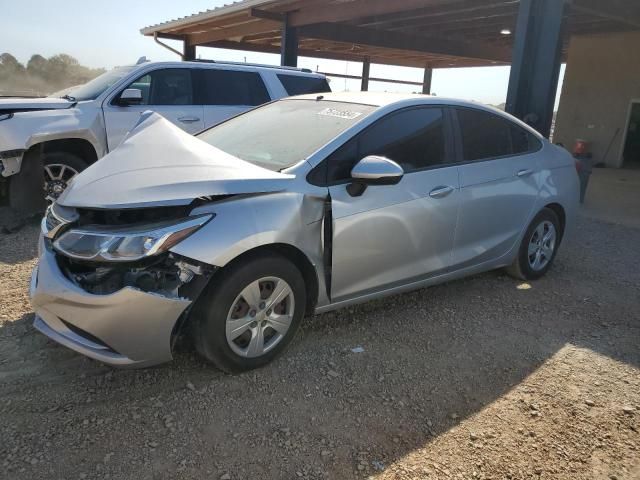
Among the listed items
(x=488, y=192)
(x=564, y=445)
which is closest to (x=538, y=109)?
(x=488, y=192)

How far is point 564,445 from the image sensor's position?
9.03 ft

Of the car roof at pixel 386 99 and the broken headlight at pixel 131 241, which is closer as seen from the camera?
the broken headlight at pixel 131 241

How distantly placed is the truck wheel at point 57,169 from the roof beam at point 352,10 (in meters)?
6.42

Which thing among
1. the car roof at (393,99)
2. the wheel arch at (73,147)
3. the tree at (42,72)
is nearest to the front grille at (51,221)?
the car roof at (393,99)

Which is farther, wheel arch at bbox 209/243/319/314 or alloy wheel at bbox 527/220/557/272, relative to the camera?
alloy wheel at bbox 527/220/557/272

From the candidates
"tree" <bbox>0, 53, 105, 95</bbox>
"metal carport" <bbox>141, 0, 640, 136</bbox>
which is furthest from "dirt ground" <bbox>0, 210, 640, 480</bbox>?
"tree" <bbox>0, 53, 105, 95</bbox>

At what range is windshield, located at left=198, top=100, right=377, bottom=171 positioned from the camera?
3525 millimetres

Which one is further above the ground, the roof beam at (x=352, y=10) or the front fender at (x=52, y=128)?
the roof beam at (x=352, y=10)

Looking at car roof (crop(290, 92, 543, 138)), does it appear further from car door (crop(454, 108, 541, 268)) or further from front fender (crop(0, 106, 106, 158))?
front fender (crop(0, 106, 106, 158))

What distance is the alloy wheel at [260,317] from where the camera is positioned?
9.93 ft

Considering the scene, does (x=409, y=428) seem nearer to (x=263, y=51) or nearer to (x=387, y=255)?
(x=387, y=255)

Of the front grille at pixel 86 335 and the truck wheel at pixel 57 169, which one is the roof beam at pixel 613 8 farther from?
the front grille at pixel 86 335

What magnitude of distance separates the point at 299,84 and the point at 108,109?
9.19 feet

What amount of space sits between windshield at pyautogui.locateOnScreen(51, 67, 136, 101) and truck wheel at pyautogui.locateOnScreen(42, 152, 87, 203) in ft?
2.79
